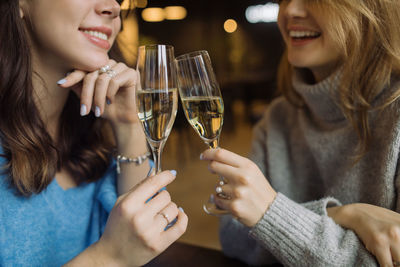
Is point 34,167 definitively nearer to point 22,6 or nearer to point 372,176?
point 22,6

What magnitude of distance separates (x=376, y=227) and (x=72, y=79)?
38.0 inches

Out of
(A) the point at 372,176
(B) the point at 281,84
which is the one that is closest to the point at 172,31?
(B) the point at 281,84

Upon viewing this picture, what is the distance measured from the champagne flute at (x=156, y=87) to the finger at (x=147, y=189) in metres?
0.12

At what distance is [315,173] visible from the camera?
137 centimetres

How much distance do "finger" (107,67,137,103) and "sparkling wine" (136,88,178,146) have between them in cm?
27

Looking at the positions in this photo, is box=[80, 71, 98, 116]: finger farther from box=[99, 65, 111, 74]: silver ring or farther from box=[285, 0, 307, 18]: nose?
box=[285, 0, 307, 18]: nose

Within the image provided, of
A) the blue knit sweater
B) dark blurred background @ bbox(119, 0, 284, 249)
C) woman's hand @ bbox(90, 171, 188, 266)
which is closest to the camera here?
woman's hand @ bbox(90, 171, 188, 266)

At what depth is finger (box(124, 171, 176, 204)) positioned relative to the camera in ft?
2.33

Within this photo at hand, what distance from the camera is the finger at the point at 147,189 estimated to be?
71 cm

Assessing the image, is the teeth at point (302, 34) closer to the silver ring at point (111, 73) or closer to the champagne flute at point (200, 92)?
the champagne flute at point (200, 92)

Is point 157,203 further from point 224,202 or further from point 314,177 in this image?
point 314,177

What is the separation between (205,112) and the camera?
2.86ft

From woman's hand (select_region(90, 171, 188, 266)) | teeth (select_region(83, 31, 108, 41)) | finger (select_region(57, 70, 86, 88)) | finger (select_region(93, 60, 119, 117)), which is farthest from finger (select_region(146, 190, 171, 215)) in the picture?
teeth (select_region(83, 31, 108, 41))

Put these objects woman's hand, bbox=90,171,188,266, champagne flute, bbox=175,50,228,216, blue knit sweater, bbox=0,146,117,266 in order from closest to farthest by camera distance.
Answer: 1. woman's hand, bbox=90,171,188,266
2. champagne flute, bbox=175,50,228,216
3. blue knit sweater, bbox=0,146,117,266
